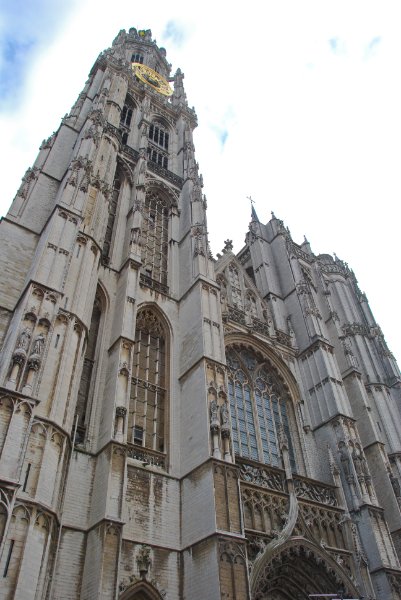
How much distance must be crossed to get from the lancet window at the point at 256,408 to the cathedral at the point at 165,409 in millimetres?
77

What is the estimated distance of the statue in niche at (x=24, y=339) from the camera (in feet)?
37.0

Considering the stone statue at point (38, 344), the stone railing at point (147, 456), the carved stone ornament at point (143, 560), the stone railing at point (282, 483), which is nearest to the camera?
the stone statue at point (38, 344)

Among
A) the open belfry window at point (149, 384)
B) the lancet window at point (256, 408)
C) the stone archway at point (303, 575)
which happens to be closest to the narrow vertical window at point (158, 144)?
the open belfry window at point (149, 384)

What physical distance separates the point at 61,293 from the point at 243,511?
7494 millimetres

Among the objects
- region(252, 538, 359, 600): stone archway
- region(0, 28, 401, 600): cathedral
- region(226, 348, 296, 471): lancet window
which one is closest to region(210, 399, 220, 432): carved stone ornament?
region(0, 28, 401, 600): cathedral

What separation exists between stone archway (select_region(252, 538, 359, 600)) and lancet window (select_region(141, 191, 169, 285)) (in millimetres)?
10085

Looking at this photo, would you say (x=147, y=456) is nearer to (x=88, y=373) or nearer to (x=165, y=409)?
(x=165, y=409)

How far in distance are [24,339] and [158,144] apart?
19.4m

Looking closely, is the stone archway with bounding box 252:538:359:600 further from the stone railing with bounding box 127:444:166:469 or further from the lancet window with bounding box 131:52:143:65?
the lancet window with bounding box 131:52:143:65

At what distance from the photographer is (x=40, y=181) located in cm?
1928

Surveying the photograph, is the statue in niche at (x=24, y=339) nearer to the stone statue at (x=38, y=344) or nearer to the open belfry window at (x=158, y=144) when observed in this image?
the stone statue at (x=38, y=344)

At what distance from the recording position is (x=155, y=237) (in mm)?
21938

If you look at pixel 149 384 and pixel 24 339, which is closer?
pixel 24 339

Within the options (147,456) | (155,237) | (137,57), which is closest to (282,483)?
(147,456)
